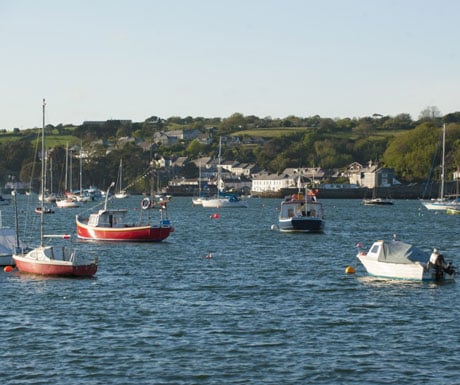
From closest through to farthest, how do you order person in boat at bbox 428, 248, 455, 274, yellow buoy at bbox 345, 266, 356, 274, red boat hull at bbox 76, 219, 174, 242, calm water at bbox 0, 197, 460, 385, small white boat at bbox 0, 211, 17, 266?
→ calm water at bbox 0, 197, 460, 385
person in boat at bbox 428, 248, 455, 274
small white boat at bbox 0, 211, 17, 266
yellow buoy at bbox 345, 266, 356, 274
red boat hull at bbox 76, 219, 174, 242

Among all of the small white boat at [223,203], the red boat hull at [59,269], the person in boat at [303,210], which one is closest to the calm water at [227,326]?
the red boat hull at [59,269]

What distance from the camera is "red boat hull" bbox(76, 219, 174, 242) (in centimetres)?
7700

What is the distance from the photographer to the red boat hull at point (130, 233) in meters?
77.0

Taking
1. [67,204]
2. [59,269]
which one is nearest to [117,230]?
[59,269]

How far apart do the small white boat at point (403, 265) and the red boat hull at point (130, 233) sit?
1057 inches

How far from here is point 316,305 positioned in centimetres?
4488

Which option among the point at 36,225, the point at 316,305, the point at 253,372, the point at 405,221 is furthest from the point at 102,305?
the point at 405,221

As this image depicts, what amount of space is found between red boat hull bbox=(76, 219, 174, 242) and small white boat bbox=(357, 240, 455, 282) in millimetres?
26848

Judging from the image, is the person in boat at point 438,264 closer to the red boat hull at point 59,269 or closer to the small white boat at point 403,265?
the small white boat at point 403,265

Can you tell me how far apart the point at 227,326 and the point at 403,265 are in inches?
582

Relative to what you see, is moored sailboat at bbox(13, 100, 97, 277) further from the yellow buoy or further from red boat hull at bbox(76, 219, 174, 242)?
red boat hull at bbox(76, 219, 174, 242)

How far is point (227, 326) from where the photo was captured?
39.3 meters

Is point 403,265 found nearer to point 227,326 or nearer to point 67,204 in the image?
point 227,326

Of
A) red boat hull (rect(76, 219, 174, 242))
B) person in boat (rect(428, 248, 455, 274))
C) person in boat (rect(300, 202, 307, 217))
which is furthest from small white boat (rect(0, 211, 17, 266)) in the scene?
person in boat (rect(300, 202, 307, 217))
